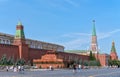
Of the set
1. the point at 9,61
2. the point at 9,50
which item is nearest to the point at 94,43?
the point at 9,50

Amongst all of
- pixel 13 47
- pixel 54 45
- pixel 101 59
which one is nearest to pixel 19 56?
pixel 13 47

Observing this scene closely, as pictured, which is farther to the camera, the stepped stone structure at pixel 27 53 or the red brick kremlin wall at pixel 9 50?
the stepped stone structure at pixel 27 53

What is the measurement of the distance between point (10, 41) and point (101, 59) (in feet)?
180

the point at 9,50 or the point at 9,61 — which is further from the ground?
the point at 9,50

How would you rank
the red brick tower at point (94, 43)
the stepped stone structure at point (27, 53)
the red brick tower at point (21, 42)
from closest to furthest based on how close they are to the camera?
the stepped stone structure at point (27, 53) < the red brick tower at point (21, 42) < the red brick tower at point (94, 43)

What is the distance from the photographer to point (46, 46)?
134 metres

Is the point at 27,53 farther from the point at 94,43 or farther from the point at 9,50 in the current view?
the point at 94,43

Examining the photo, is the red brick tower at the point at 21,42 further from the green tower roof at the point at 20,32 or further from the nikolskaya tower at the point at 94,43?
the nikolskaya tower at the point at 94,43

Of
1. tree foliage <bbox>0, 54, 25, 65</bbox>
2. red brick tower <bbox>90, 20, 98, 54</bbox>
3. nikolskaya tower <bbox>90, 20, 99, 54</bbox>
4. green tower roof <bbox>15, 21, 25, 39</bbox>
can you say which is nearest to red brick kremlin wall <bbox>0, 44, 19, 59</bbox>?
tree foliage <bbox>0, 54, 25, 65</bbox>

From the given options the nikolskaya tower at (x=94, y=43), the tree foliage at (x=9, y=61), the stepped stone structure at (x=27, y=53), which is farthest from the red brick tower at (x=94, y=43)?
the tree foliage at (x=9, y=61)

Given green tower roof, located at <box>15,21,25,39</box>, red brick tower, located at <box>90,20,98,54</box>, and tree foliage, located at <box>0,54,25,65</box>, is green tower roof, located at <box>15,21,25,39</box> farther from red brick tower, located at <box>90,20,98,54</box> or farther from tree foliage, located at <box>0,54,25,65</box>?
red brick tower, located at <box>90,20,98,54</box>

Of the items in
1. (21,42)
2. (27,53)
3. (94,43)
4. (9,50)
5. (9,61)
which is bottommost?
(9,61)

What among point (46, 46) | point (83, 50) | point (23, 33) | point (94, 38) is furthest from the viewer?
point (83, 50)

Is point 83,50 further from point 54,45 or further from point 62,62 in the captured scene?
point 62,62
